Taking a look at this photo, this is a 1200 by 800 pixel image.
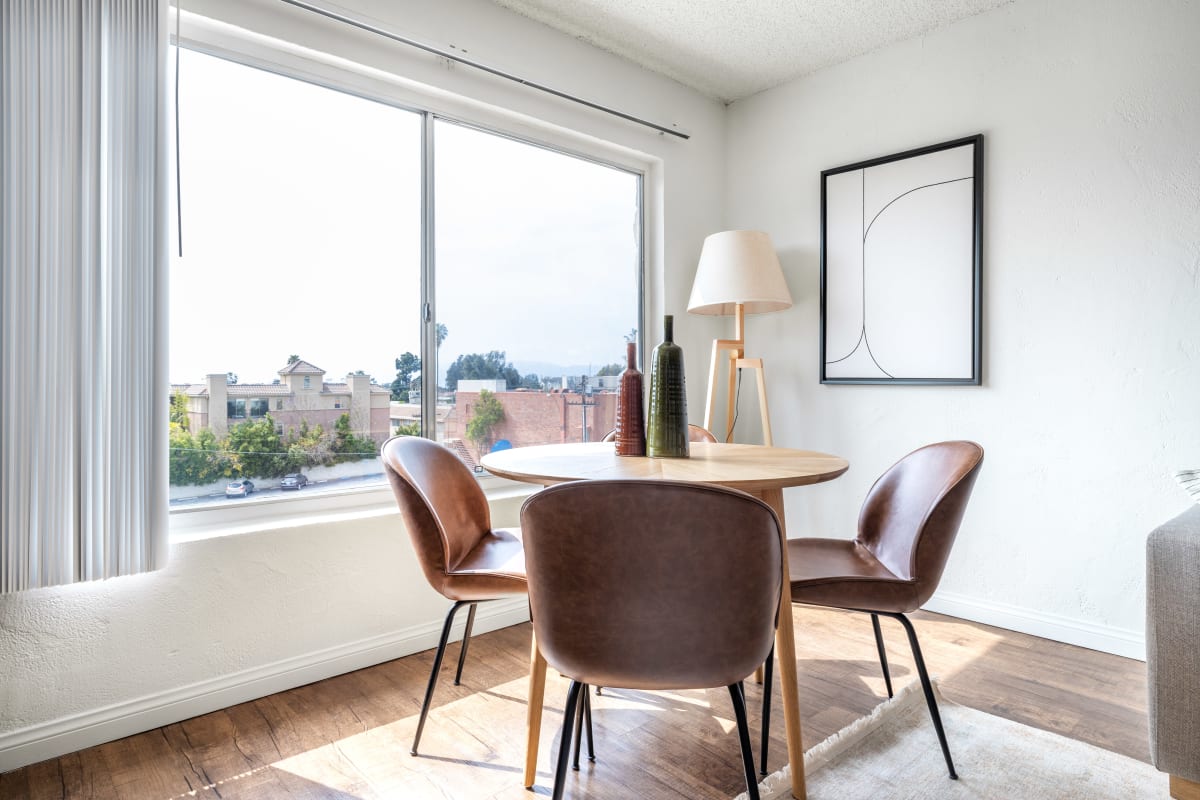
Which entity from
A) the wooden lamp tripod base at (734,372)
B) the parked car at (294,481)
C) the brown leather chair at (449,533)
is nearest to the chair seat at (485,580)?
the brown leather chair at (449,533)

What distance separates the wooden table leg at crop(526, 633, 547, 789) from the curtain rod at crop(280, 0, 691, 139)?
207 centimetres

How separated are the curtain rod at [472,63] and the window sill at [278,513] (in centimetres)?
161

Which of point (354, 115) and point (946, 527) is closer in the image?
point (946, 527)

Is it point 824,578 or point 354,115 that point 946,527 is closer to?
point 824,578

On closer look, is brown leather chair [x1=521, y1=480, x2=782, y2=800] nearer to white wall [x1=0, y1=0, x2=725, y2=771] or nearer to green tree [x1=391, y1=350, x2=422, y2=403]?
white wall [x1=0, y1=0, x2=725, y2=771]

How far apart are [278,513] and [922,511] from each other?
2028 millimetres

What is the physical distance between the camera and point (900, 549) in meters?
1.91

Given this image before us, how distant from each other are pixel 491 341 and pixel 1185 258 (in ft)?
8.41

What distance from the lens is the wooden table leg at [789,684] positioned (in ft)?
5.34

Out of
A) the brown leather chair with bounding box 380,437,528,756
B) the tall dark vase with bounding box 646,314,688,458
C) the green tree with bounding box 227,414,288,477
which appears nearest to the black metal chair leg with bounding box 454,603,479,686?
the brown leather chair with bounding box 380,437,528,756

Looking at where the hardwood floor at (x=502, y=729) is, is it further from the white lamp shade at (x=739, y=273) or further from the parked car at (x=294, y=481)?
the white lamp shade at (x=739, y=273)

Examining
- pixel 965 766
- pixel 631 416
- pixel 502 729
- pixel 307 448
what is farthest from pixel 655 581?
pixel 307 448

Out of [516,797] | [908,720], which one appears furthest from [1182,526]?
[516,797]

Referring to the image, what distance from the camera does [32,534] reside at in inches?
67.4
